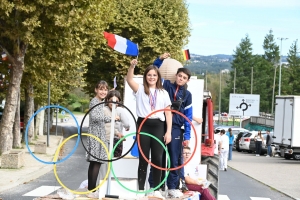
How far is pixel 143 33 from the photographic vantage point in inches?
2021

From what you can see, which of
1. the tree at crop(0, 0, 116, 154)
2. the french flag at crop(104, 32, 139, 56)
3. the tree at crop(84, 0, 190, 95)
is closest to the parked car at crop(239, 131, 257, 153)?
the tree at crop(84, 0, 190, 95)

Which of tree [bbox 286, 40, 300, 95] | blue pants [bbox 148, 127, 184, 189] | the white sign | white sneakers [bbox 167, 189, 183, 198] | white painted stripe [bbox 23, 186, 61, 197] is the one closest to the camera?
white sneakers [bbox 167, 189, 183, 198]

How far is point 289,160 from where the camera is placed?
4041cm

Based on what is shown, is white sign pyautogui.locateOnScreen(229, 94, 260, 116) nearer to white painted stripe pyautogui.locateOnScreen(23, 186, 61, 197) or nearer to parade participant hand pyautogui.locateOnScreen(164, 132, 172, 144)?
white painted stripe pyautogui.locateOnScreen(23, 186, 61, 197)

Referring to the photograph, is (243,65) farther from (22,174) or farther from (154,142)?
(154,142)

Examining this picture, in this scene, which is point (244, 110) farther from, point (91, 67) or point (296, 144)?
point (296, 144)

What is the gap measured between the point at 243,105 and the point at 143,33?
113 ft

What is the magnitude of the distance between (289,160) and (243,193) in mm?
22212

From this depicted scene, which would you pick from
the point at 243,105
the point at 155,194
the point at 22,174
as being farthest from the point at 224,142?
the point at 243,105

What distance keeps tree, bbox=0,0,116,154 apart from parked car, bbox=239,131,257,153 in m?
22.2

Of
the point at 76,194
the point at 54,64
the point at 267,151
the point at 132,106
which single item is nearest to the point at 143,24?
the point at 267,151

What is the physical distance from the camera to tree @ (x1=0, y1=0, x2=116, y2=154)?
25.0 metres

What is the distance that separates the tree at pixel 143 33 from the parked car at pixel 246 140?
814 centimetres

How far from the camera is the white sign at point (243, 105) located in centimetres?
8281
